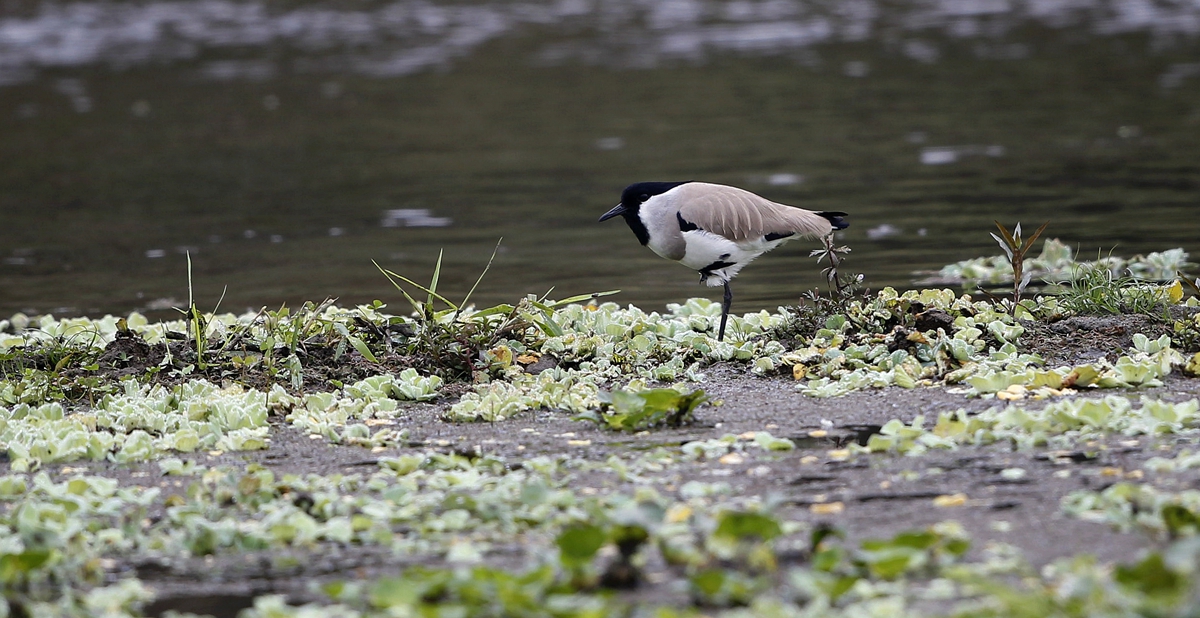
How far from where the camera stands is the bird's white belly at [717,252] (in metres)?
7.26

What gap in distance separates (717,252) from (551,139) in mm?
12503

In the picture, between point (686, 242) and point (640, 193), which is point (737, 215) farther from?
point (640, 193)

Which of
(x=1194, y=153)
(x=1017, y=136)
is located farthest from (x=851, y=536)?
(x=1017, y=136)

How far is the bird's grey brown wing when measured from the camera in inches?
286

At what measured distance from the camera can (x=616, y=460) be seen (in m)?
5.32

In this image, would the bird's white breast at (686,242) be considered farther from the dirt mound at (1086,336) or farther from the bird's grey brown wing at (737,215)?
the dirt mound at (1086,336)

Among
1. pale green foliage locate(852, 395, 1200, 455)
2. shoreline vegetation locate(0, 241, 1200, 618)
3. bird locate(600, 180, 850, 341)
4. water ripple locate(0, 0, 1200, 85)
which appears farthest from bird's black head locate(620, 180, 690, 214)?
water ripple locate(0, 0, 1200, 85)

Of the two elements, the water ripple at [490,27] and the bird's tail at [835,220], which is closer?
the bird's tail at [835,220]

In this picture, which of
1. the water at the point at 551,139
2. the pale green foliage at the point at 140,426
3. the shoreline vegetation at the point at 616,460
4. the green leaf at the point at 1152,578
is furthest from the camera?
the water at the point at 551,139

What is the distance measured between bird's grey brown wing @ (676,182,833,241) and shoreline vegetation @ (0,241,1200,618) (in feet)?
0.95

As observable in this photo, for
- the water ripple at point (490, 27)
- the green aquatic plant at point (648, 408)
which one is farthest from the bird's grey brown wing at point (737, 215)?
the water ripple at point (490, 27)

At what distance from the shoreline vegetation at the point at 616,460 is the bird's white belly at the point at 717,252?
0.34 metres

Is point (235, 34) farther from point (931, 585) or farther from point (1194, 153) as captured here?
point (931, 585)

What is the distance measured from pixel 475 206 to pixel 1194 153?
8.33 m
